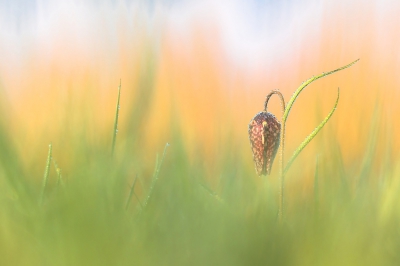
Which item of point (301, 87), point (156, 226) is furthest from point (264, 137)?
point (156, 226)

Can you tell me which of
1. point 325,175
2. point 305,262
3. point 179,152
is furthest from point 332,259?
point 325,175

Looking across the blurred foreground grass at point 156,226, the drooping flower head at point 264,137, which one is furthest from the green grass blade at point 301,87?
the blurred foreground grass at point 156,226

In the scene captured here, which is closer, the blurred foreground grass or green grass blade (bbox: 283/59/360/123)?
the blurred foreground grass

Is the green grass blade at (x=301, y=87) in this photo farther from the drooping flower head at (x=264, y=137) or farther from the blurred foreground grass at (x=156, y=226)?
the blurred foreground grass at (x=156, y=226)

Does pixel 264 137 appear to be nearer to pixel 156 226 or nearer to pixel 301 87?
pixel 301 87

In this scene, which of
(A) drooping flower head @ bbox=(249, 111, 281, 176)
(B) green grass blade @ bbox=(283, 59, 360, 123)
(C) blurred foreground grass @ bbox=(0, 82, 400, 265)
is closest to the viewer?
(C) blurred foreground grass @ bbox=(0, 82, 400, 265)

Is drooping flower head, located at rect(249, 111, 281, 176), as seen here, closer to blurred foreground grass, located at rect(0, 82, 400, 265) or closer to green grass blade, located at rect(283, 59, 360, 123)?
green grass blade, located at rect(283, 59, 360, 123)

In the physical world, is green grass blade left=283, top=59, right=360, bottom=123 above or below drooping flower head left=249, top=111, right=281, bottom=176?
above

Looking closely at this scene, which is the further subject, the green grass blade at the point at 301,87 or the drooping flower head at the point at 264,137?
the drooping flower head at the point at 264,137

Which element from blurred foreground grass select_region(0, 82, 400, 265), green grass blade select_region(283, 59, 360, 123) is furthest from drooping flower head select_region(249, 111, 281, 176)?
blurred foreground grass select_region(0, 82, 400, 265)

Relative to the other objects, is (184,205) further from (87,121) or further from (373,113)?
(373,113)
